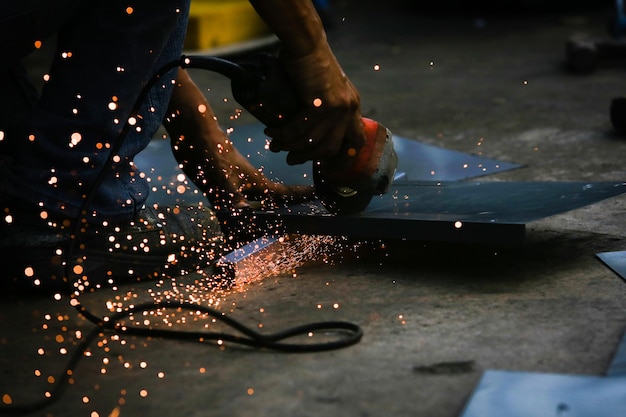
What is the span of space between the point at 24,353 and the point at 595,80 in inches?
120

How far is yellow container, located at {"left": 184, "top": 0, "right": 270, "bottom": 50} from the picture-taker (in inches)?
194

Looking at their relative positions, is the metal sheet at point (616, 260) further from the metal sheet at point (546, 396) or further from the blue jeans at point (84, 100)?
the blue jeans at point (84, 100)

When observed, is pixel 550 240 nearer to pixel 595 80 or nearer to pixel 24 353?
pixel 24 353

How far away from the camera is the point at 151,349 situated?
5.46 ft

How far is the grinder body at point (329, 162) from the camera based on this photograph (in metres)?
1.88

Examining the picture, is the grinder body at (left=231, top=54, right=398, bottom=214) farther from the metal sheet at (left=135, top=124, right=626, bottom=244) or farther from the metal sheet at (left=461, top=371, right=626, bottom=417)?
the metal sheet at (left=461, top=371, right=626, bottom=417)

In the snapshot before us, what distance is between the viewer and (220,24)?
4977mm

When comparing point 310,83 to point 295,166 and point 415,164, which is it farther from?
point 415,164

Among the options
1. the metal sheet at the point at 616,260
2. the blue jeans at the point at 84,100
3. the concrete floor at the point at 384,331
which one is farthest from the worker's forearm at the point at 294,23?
the metal sheet at the point at 616,260

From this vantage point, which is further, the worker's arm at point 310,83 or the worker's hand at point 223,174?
the worker's hand at point 223,174

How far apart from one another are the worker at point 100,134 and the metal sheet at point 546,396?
676 millimetres

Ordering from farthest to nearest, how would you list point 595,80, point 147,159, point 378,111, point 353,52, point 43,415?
point 353,52
point 595,80
point 378,111
point 147,159
point 43,415

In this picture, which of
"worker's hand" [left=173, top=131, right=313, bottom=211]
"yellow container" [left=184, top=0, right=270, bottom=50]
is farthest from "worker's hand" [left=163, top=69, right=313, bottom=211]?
"yellow container" [left=184, top=0, right=270, bottom=50]

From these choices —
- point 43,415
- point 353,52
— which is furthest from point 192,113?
point 353,52
